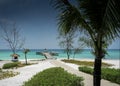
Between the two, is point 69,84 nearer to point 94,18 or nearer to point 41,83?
point 41,83

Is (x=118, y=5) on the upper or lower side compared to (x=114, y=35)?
upper

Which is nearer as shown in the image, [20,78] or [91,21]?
[91,21]

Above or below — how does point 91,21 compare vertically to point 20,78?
above

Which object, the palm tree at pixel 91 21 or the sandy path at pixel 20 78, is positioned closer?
the palm tree at pixel 91 21

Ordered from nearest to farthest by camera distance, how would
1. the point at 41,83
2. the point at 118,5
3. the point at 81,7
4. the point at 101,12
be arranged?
the point at 118,5 → the point at 101,12 → the point at 81,7 → the point at 41,83

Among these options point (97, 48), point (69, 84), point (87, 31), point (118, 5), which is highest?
point (118, 5)

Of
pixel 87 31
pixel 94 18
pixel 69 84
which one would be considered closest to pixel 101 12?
pixel 94 18

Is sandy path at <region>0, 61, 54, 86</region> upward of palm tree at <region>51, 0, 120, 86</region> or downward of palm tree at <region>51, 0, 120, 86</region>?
downward

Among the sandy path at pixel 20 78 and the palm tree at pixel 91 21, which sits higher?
the palm tree at pixel 91 21

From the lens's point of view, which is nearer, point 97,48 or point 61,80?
point 97,48

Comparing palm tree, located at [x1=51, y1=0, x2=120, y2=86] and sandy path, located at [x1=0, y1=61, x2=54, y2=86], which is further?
sandy path, located at [x1=0, y1=61, x2=54, y2=86]

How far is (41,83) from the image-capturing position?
11469 mm

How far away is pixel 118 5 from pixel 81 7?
1.64 metres

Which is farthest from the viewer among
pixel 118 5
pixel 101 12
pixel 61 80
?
pixel 61 80
